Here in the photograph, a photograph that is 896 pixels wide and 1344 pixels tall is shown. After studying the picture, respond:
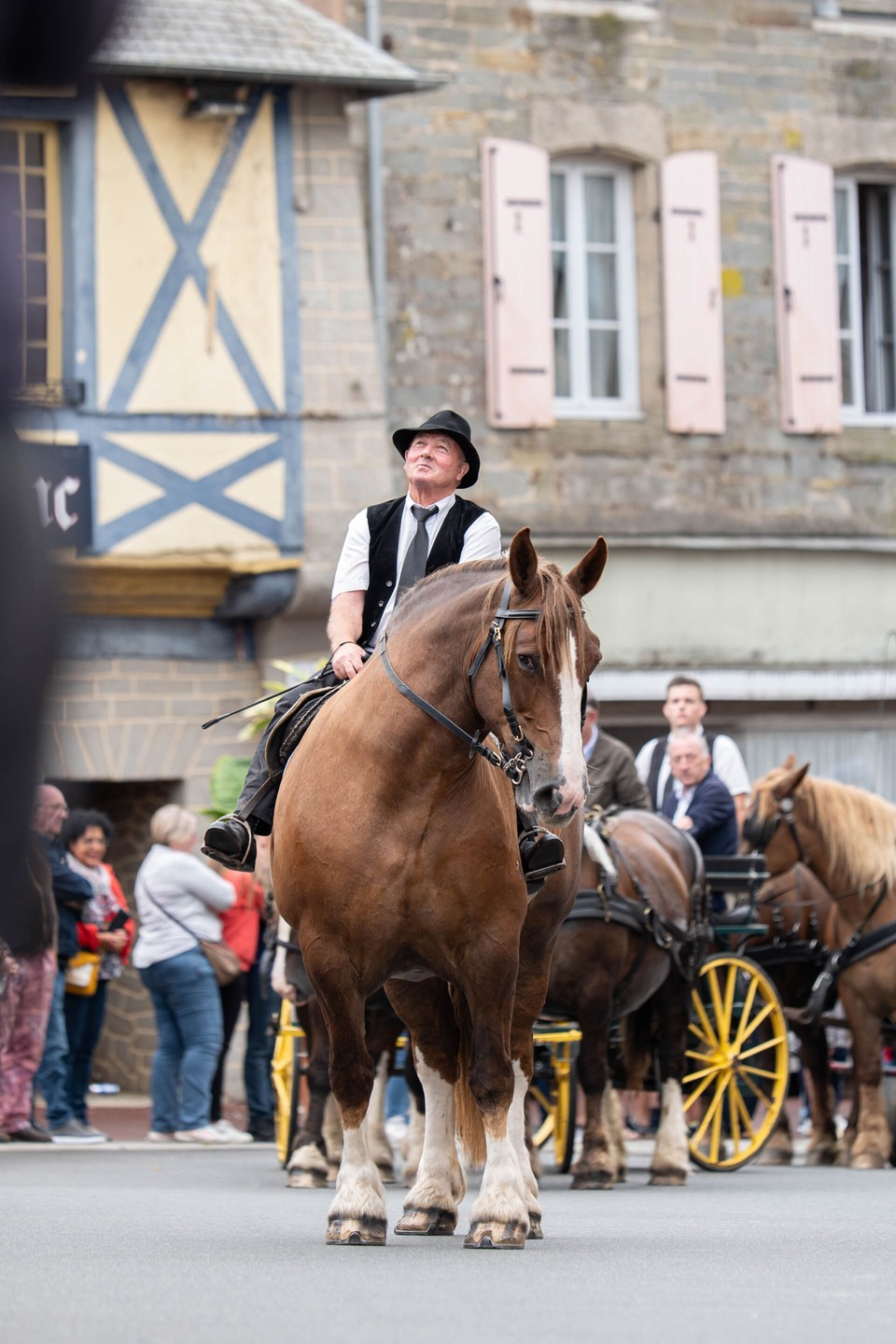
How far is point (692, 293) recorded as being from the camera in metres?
18.9

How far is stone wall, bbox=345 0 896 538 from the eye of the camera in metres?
18.1

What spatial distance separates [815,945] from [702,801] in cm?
130

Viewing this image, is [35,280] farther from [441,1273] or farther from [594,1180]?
[594,1180]

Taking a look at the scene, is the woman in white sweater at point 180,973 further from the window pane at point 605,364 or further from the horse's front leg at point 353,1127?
the window pane at point 605,364

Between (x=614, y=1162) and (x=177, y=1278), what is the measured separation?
512 cm

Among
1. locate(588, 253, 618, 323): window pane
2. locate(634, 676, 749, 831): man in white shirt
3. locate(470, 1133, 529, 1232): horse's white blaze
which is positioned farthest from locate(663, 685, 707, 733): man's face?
locate(588, 253, 618, 323): window pane

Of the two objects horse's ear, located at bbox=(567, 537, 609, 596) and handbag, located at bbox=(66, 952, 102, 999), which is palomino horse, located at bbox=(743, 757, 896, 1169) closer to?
handbag, located at bbox=(66, 952, 102, 999)

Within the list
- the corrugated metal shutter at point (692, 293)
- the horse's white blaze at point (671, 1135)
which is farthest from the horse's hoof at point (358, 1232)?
the corrugated metal shutter at point (692, 293)

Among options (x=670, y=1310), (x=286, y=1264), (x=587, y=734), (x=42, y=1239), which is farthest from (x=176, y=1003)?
(x=670, y=1310)

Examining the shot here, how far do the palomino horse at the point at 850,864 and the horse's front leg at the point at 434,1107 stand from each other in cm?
533

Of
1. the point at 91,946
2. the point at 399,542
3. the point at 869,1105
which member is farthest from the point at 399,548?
the point at 91,946

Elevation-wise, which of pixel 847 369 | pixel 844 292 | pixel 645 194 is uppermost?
pixel 645 194

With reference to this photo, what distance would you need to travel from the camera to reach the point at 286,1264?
5.55 metres

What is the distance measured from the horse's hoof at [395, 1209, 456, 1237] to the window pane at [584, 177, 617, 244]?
1363 cm
